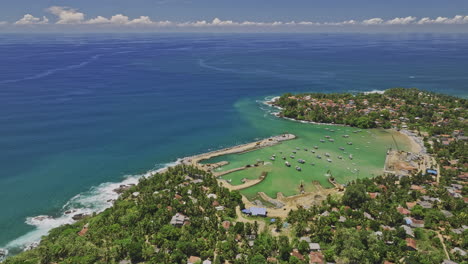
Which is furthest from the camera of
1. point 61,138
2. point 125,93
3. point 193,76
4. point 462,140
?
point 193,76

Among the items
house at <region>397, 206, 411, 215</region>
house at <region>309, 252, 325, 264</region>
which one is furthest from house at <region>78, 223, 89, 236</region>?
house at <region>397, 206, 411, 215</region>

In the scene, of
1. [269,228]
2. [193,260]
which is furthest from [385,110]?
[193,260]

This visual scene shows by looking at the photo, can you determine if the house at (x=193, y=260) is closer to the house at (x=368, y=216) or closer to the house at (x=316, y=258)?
the house at (x=316, y=258)

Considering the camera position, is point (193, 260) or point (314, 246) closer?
point (193, 260)

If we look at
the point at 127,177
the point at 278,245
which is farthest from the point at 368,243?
the point at 127,177

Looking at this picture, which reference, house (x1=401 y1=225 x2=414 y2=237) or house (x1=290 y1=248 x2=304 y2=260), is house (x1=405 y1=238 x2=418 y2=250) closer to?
house (x1=401 y1=225 x2=414 y2=237)

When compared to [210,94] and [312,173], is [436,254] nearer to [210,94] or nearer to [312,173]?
[312,173]

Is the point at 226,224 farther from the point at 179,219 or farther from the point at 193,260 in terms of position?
the point at 193,260
